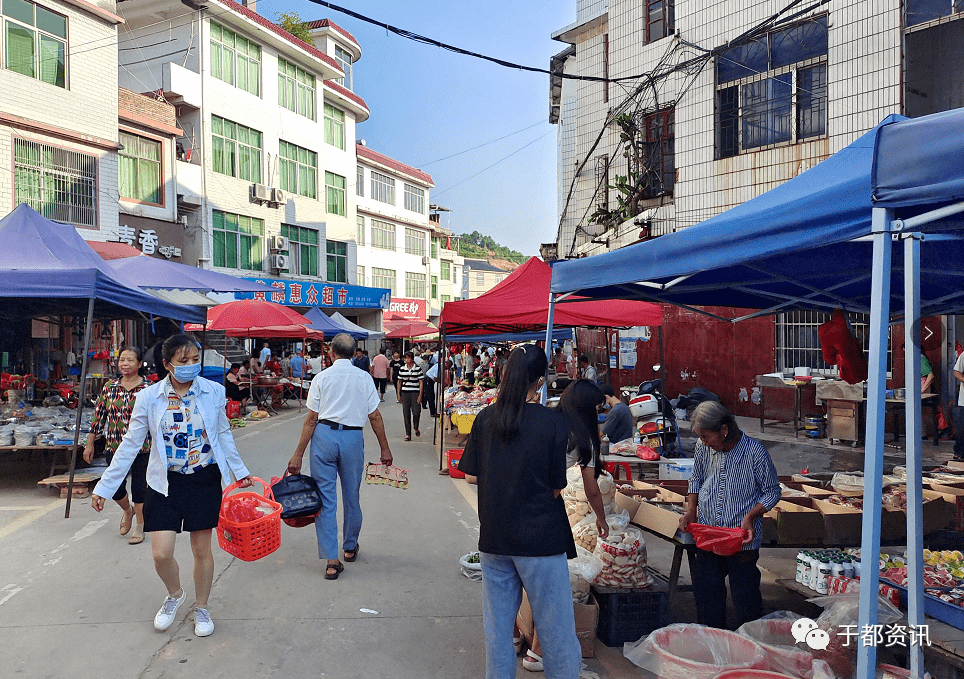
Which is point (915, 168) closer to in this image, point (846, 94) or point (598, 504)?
point (598, 504)

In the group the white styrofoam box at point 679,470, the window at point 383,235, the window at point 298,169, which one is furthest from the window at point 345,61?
the white styrofoam box at point 679,470

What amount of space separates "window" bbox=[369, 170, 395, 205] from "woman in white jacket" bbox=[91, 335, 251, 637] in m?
38.1

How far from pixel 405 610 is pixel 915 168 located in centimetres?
409

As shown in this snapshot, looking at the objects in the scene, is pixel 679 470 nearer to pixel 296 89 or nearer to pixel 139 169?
pixel 139 169

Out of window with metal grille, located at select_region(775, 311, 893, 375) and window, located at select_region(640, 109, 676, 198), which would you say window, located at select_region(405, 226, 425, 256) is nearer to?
window, located at select_region(640, 109, 676, 198)

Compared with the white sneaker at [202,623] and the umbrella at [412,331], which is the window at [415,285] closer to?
the umbrella at [412,331]

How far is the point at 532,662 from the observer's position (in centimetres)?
404

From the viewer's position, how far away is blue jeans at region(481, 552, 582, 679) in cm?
314

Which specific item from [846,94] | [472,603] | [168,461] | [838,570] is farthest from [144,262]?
[846,94]

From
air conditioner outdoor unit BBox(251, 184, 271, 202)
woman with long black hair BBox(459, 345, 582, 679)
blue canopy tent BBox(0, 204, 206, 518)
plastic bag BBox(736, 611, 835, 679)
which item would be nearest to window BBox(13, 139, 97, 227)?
blue canopy tent BBox(0, 204, 206, 518)

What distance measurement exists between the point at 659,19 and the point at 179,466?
15.8 metres

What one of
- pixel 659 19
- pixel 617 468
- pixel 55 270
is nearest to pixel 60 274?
pixel 55 270

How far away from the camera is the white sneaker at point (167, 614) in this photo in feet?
14.6

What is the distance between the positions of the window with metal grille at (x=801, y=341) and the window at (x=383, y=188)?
31.6 metres
